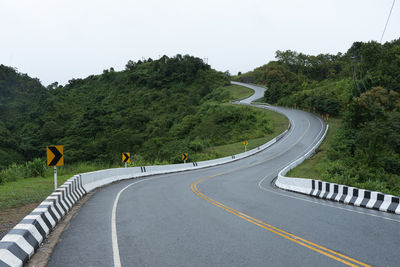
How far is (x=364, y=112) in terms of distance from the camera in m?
33.7

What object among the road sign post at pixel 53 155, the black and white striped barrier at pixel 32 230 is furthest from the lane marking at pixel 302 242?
the road sign post at pixel 53 155

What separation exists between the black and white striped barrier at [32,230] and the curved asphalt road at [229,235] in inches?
19.1

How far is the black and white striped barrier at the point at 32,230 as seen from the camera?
5.20m

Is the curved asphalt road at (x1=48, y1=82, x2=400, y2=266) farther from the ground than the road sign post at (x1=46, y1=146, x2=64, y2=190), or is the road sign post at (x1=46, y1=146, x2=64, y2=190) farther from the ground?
the road sign post at (x1=46, y1=146, x2=64, y2=190)

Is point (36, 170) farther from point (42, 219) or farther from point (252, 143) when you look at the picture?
point (252, 143)

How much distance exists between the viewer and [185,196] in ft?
44.6

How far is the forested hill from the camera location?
192ft

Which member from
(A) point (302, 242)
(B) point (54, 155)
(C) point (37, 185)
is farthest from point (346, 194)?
(C) point (37, 185)

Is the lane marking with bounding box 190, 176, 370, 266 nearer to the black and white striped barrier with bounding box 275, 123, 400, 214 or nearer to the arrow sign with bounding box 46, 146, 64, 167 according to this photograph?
the black and white striped barrier with bounding box 275, 123, 400, 214

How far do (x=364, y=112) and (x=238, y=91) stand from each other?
6288 centimetres

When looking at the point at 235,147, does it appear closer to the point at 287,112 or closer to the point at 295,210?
the point at 287,112

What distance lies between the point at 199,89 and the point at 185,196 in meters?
80.2

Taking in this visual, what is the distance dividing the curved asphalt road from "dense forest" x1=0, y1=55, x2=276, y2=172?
83.9ft

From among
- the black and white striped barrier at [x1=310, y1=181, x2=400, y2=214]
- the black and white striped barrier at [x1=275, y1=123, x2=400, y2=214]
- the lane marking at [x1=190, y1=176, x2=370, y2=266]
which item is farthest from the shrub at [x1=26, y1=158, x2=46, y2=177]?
the black and white striped barrier at [x1=310, y1=181, x2=400, y2=214]
